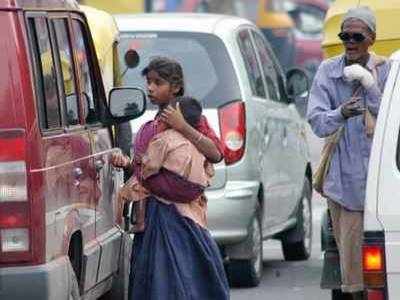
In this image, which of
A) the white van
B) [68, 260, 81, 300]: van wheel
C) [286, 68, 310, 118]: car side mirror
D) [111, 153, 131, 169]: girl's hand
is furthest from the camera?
[286, 68, 310, 118]: car side mirror

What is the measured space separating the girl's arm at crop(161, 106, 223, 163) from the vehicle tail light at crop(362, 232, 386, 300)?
1.77 meters

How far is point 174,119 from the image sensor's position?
8898 millimetres

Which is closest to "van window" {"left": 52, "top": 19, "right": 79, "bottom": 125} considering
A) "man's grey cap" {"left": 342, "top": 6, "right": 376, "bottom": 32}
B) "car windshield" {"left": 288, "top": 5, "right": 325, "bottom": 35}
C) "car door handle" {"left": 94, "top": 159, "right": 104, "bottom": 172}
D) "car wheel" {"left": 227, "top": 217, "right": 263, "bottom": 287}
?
"car door handle" {"left": 94, "top": 159, "right": 104, "bottom": 172}

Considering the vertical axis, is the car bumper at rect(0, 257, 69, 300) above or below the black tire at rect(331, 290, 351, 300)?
above

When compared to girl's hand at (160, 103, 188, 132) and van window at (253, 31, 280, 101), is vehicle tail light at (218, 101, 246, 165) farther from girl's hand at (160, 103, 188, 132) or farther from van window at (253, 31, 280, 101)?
girl's hand at (160, 103, 188, 132)

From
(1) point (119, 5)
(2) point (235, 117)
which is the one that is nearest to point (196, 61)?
(2) point (235, 117)

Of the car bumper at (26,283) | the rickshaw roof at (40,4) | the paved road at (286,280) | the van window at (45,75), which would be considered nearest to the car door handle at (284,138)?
the paved road at (286,280)

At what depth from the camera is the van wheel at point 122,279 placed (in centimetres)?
980

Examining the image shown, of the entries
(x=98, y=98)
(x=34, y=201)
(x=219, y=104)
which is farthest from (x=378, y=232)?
(x=219, y=104)

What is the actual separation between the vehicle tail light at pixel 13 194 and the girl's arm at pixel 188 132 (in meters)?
1.54

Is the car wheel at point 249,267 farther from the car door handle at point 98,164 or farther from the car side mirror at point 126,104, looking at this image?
the car door handle at point 98,164

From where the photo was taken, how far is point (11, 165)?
24.4 feet

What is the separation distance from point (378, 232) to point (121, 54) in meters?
5.78

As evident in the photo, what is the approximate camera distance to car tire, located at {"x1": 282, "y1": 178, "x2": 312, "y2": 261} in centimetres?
1421
